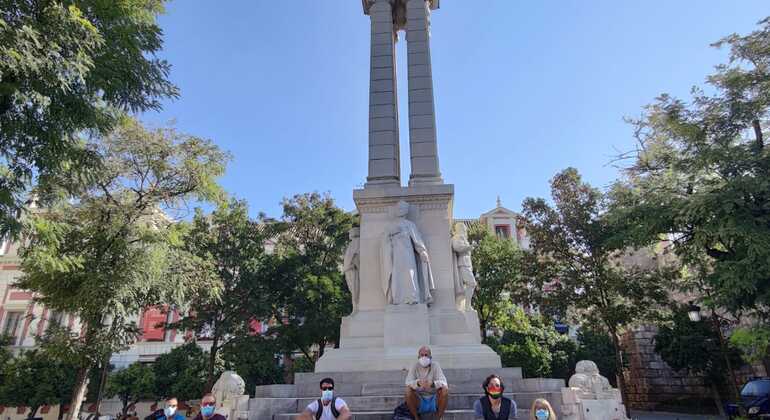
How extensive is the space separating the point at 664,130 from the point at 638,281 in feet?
20.4

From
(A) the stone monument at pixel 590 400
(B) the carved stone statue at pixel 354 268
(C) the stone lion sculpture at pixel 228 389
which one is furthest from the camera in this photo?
(B) the carved stone statue at pixel 354 268

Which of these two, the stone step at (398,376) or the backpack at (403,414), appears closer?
the backpack at (403,414)

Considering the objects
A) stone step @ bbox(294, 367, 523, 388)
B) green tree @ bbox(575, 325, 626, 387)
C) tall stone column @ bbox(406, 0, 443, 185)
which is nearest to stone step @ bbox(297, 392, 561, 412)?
stone step @ bbox(294, 367, 523, 388)

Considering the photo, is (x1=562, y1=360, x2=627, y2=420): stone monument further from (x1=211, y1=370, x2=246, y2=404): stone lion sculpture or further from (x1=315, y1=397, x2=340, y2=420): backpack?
(x1=211, y1=370, x2=246, y2=404): stone lion sculpture

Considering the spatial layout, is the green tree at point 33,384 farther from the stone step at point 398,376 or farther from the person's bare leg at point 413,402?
the person's bare leg at point 413,402

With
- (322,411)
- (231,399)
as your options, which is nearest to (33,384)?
(231,399)

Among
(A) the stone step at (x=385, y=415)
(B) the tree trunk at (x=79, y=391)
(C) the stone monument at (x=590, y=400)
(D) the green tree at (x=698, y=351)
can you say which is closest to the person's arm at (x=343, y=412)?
(A) the stone step at (x=385, y=415)

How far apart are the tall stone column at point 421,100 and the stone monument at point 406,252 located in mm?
26

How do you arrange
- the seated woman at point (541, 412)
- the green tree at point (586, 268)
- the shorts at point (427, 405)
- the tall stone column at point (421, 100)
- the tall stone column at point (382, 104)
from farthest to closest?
1. the green tree at point (586, 268)
2. the tall stone column at point (382, 104)
3. the tall stone column at point (421, 100)
4. the shorts at point (427, 405)
5. the seated woman at point (541, 412)

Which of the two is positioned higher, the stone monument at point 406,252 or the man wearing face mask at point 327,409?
the stone monument at point 406,252

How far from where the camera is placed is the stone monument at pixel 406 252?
32.1 ft

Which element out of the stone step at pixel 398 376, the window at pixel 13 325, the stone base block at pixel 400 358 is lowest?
the stone step at pixel 398 376

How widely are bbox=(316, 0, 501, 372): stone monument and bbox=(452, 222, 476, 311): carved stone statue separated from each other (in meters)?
0.03

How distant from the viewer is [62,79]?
8219mm
